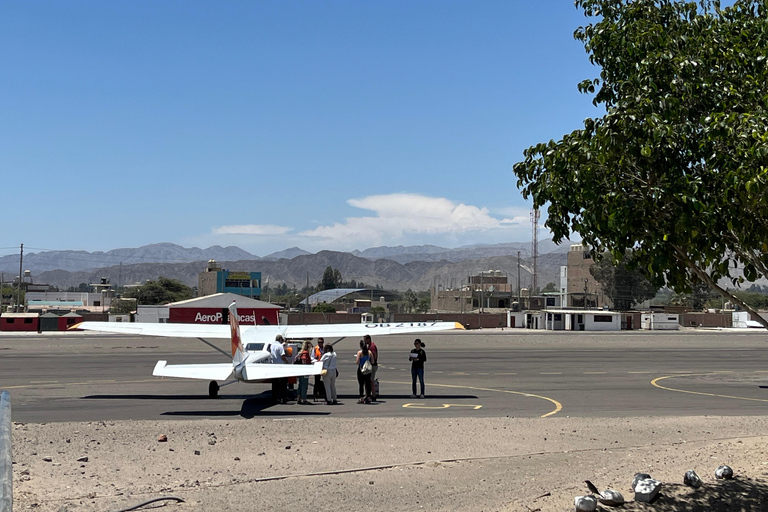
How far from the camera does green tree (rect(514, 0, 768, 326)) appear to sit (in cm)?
830

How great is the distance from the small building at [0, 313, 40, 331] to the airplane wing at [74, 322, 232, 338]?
1935 inches

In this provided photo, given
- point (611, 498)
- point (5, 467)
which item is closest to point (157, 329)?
point (611, 498)

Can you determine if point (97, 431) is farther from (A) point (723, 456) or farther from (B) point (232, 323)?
(A) point (723, 456)

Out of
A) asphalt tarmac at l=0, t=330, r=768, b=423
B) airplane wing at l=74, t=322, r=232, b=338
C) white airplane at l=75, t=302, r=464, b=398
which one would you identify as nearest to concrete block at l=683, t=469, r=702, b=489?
asphalt tarmac at l=0, t=330, r=768, b=423

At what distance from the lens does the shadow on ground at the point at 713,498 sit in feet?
30.1

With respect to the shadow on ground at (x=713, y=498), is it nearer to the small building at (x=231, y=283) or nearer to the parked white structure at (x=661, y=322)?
the parked white structure at (x=661, y=322)

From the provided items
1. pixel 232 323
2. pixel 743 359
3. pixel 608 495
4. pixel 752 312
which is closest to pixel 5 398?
pixel 608 495

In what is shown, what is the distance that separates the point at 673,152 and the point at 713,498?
16.2 ft

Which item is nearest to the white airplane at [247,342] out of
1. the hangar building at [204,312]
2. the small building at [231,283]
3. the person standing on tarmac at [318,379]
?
the person standing on tarmac at [318,379]

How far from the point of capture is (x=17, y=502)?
362 inches

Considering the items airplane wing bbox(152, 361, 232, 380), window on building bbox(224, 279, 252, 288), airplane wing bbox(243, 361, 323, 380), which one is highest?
window on building bbox(224, 279, 252, 288)

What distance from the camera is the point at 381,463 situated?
38.9ft

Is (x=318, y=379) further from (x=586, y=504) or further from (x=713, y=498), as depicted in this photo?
(x=713, y=498)

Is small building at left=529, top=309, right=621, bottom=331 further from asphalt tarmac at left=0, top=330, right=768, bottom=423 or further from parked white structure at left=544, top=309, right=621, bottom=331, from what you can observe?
asphalt tarmac at left=0, top=330, right=768, bottom=423
